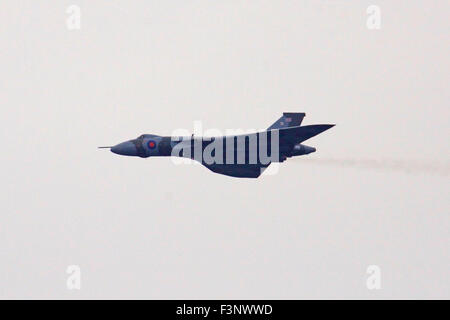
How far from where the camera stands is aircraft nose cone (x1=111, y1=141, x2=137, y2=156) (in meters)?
66.3

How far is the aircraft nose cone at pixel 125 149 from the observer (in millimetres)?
66312

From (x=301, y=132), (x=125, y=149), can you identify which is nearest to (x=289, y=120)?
(x=301, y=132)

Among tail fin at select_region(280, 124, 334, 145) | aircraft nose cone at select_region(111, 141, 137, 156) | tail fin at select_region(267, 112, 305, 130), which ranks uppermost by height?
tail fin at select_region(267, 112, 305, 130)

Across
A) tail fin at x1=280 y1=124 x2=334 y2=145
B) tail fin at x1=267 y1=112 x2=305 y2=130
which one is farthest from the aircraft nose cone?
tail fin at x1=280 y1=124 x2=334 y2=145

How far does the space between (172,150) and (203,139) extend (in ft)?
8.19

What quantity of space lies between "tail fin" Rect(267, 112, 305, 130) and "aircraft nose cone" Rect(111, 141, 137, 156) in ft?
34.6

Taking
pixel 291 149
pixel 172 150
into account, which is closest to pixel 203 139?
pixel 172 150

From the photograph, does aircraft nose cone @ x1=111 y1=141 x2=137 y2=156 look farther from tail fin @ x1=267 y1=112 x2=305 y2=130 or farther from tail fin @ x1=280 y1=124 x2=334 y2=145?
tail fin @ x1=280 y1=124 x2=334 y2=145

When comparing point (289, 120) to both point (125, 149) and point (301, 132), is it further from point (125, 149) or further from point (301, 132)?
point (125, 149)

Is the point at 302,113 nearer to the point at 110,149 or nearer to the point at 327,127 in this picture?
the point at 327,127

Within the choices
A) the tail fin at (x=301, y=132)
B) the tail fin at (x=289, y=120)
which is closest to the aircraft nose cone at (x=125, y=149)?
the tail fin at (x=289, y=120)

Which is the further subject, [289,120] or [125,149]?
[125,149]

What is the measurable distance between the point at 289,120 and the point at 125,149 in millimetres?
12273

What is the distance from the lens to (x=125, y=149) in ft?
218
